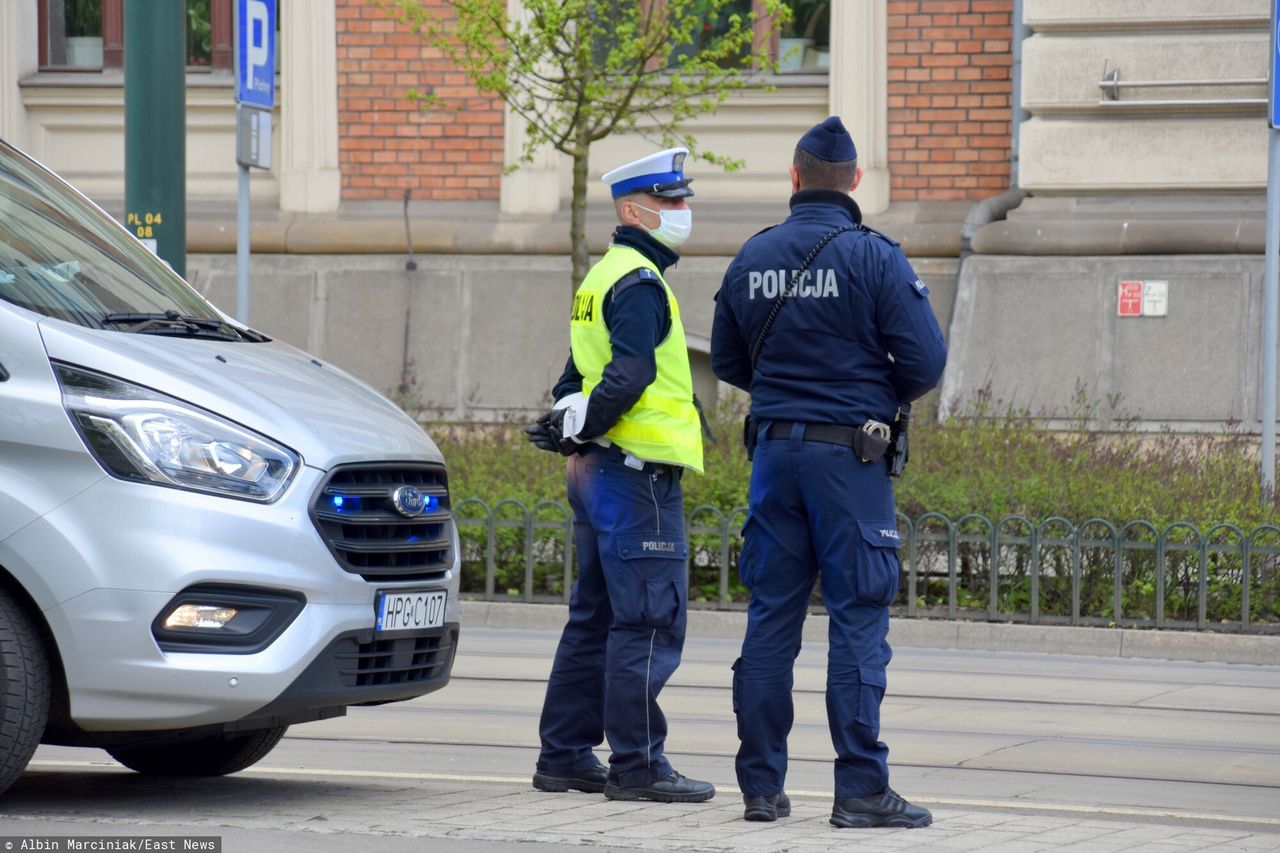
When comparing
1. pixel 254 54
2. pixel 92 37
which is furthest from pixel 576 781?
pixel 92 37

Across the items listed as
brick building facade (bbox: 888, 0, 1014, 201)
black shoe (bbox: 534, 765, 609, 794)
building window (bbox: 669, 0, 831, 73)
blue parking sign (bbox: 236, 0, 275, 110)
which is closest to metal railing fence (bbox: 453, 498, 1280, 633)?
blue parking sign (bbox: 236, 0, 275, 110)

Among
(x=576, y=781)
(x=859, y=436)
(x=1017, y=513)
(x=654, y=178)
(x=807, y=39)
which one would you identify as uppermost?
(x=807, y=39)

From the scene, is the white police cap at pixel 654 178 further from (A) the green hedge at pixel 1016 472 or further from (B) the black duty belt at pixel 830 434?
(A) the green hedge at pixel 1016 472

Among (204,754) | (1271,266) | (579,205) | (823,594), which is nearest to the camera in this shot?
(823,594)

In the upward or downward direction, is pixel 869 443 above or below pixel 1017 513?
above

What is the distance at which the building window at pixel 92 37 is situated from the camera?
694 inches

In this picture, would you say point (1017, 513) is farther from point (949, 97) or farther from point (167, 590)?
point (167, 590)

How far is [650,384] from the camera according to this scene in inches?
224

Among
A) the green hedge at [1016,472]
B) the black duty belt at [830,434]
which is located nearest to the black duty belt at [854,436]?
the black duty belt at [830,434]

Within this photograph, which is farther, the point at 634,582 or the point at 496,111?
the point at 496,111

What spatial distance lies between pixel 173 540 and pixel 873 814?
6.58 feet

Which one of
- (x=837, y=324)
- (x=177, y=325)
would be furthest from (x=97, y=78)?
(x=837, y=324)

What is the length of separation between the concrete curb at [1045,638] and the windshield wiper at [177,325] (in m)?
4.96

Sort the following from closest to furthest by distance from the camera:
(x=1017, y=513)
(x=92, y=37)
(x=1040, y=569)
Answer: (x=1040, y=569) < (x=1017, y=513) < (x=92, y=37)
